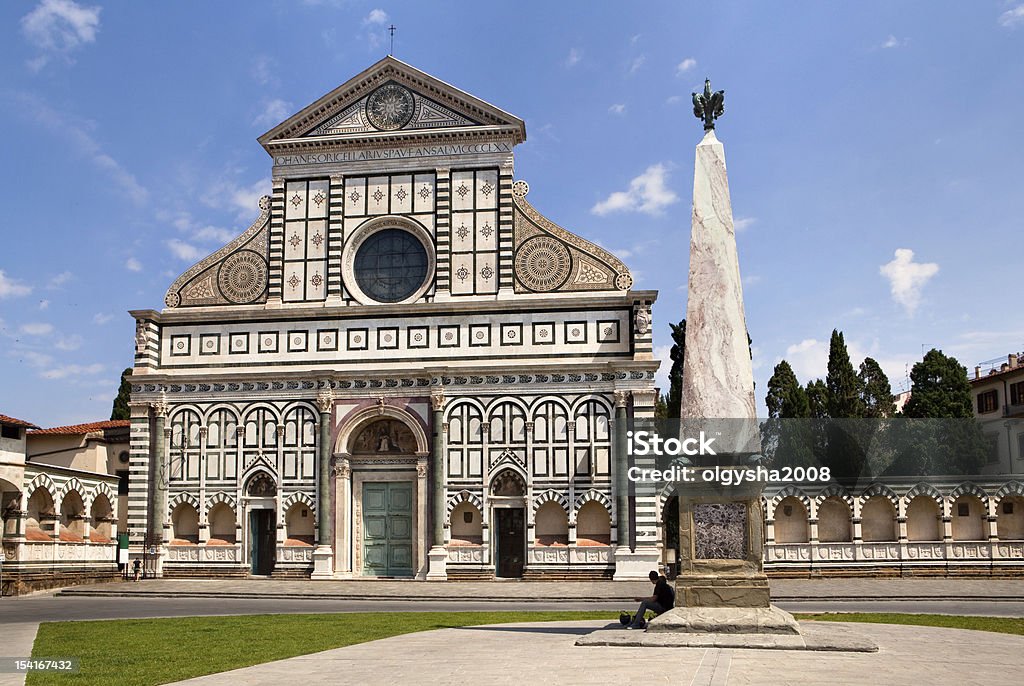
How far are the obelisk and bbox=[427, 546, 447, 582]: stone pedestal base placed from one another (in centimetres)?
2076

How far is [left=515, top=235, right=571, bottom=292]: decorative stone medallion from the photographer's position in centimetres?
3850

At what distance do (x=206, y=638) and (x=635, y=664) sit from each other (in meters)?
8.39

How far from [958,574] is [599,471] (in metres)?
13.2

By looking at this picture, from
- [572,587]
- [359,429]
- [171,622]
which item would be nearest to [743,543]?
[171,622]

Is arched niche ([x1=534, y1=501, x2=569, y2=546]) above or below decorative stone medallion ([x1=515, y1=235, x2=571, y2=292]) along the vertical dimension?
below

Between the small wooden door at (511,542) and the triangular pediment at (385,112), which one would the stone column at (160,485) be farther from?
the small wooden door at (511,542)

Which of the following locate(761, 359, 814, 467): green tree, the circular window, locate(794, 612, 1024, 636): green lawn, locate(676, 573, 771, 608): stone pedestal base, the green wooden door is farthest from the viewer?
locate(761, 359, 814, 467): green tree

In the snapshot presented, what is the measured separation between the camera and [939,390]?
48.5m

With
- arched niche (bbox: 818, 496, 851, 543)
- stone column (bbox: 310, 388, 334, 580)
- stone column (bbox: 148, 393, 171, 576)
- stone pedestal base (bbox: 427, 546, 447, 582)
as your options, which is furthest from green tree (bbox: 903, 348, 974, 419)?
stone column (bbox: 148, 393, 171, 576)

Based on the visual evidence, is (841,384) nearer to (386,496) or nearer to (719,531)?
(386,496)

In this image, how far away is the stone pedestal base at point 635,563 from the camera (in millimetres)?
35812

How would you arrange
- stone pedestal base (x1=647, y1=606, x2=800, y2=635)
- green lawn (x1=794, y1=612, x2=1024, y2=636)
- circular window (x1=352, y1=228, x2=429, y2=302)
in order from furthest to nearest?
circular window (x1=352, y1=228, x2=429, y2=302), green lawn (x1=794, y1=612, x2=1024, y2=636), stone pedestal base (x1=647, y1=606, x2=800, y2=635)

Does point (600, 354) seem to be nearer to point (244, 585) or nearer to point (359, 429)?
point (359, 429)

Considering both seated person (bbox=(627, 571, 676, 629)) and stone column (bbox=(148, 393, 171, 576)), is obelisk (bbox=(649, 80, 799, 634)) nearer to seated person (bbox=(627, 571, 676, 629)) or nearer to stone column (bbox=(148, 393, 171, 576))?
seated person (bbox=(627, 571, 676, 629))
